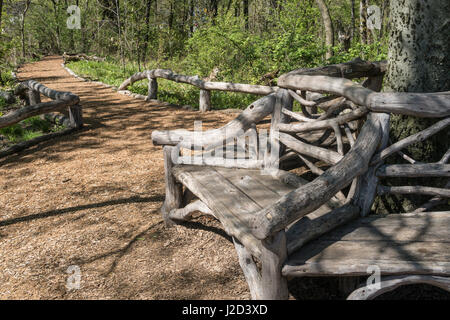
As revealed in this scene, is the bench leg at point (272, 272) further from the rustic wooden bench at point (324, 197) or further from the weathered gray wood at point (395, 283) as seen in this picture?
the weathered gray wood at point (395, 283)

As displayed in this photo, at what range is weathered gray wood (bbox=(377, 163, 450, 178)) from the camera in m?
2.71

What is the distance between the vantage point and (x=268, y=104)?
3594 mm

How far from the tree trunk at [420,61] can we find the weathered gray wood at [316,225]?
2.70 ft

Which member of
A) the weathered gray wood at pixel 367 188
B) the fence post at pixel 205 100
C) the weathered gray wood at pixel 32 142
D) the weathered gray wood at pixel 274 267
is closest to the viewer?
the weathered gray wood at pixel 274 267

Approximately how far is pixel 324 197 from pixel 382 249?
45cm

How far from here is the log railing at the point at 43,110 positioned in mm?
6855

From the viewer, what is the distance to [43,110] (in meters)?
7.54

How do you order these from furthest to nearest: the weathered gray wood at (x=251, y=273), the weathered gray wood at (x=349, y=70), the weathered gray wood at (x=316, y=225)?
the weathered gray wood at (x=349, y=70), the weathered gray wood at (x=251, y=273), the weathered gray wood at (x=316, y=225)

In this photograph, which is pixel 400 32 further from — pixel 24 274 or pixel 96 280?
pixel 24 274

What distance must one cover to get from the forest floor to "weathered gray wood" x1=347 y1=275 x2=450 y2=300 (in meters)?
0.96

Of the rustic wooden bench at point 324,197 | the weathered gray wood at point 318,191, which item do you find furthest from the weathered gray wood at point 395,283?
the weathered gray wood at point 318,191

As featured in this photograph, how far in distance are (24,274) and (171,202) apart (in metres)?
1.56

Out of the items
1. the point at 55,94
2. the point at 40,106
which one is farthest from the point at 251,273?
the point at 55,94
